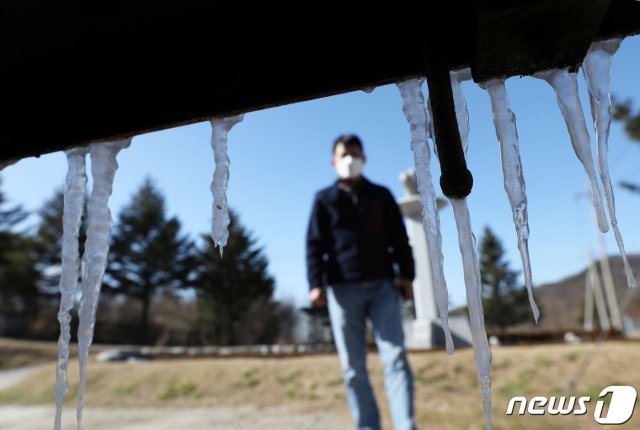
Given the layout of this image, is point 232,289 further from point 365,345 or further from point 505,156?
point 505,156

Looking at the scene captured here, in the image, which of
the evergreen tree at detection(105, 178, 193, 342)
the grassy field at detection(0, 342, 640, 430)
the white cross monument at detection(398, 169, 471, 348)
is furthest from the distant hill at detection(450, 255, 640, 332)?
the grassy field at detection(0, 342, 640, 430)

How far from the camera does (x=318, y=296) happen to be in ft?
9.57

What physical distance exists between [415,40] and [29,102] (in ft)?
2.96

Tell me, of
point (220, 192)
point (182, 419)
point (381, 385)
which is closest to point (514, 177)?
point (220, 192)

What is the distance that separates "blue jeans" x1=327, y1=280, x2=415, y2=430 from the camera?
93.6 inches

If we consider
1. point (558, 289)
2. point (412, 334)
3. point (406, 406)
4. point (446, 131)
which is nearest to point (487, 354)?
point (446, 131)

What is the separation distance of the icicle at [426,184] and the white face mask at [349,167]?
2159mm

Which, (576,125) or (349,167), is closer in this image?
(576,125)

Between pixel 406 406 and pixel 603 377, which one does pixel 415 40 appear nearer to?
pixel 406 406

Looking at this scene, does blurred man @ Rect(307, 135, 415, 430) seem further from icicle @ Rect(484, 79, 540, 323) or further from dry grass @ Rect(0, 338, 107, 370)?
dry grass @ Rect(0, 338, 107, 370)

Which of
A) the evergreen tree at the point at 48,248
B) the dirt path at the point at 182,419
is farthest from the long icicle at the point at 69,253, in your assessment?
the evergreen tree at the point at 48,248

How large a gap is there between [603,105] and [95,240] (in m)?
1.38

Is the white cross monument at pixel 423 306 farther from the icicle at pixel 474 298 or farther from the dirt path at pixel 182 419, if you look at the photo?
the icicle at pixel 474 298

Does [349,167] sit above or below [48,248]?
below
